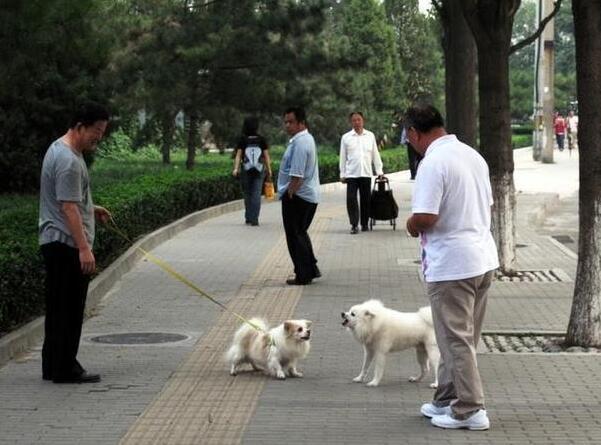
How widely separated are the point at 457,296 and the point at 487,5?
6.87m

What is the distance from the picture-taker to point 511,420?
7.22 meters

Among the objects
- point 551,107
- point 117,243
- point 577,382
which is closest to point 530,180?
point 551,107

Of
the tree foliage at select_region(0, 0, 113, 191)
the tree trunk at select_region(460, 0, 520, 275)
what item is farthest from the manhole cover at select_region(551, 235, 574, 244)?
the tree foliage at select_region(0, 0, 113, 191)

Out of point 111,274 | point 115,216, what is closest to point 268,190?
point 115,216

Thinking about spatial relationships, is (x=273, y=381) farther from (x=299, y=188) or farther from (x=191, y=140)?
(x=191, y=140)

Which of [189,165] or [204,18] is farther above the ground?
[204,18]

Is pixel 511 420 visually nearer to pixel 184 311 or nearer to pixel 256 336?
pixel 256 336

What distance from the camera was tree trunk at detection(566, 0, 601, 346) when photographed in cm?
944

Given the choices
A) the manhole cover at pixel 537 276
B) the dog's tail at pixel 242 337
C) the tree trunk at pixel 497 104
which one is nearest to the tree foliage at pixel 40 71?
the tree trunk at pixel 497 104

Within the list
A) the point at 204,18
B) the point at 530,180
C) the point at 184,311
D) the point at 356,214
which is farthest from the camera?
the point at 530,180

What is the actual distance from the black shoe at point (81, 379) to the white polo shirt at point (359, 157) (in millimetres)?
10434

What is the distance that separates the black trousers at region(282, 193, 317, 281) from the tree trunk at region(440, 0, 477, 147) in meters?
5.77

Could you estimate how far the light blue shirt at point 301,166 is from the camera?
41.6ft

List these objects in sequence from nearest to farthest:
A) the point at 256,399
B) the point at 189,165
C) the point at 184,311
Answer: the point at 256,399, the point at 184,311, the point at 189,165
